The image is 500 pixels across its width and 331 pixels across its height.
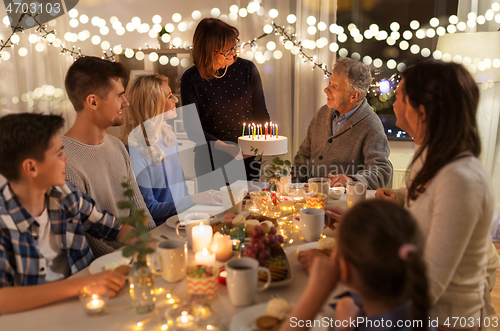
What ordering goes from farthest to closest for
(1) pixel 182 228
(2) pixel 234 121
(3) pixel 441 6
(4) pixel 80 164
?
1. (3) pixel 441 6
2. (2) pixel 234 121
3. (4) pixel 80 164
4. (1) pixel 182 228

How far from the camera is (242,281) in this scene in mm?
950

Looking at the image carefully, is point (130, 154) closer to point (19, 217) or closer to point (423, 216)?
point (19, 217)

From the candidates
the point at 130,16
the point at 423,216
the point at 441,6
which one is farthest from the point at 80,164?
the point at 441,6

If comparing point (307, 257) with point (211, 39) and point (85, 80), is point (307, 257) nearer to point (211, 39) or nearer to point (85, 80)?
point (85, 80)

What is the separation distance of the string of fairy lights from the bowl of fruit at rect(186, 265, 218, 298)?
9.10 ft

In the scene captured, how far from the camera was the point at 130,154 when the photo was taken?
2039mm

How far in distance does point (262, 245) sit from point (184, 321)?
1.09 ft

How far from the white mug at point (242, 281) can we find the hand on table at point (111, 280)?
0.31m

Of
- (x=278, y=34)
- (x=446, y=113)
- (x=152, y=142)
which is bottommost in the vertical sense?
(x=152, y=142)

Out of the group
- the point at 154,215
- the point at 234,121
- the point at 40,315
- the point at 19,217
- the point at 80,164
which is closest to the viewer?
the point at 40,315

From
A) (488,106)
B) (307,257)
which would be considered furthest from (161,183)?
(488,106)

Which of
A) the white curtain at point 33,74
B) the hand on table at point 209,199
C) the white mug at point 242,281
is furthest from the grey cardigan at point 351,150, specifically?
the white curtain at point 33,74

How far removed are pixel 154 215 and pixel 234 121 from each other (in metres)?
1.11

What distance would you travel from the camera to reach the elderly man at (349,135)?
2.36m
